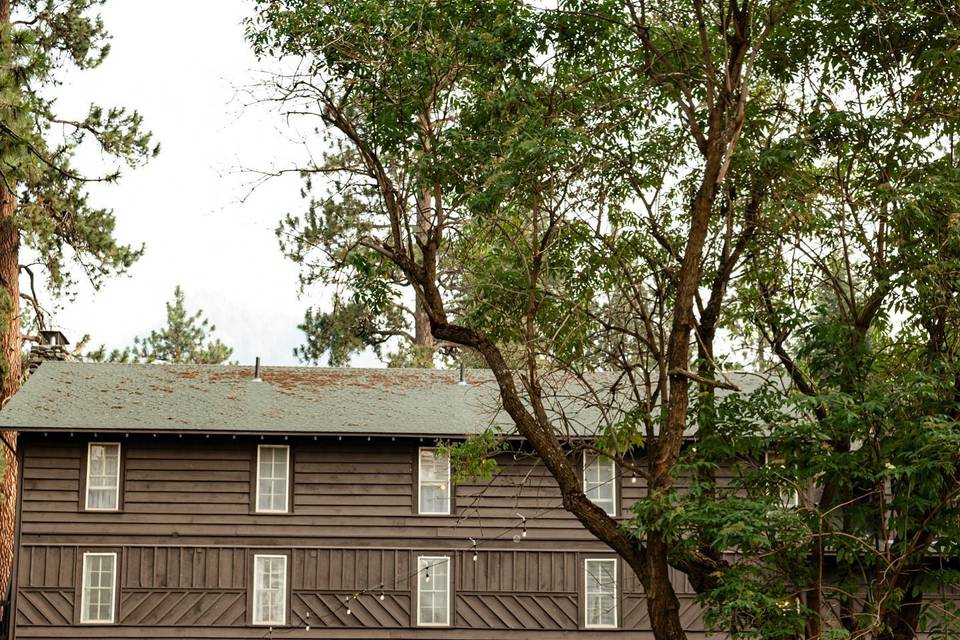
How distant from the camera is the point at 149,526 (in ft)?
77.8

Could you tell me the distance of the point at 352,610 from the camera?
2353 centimetres

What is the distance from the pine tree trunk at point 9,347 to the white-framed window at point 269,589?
659 centimetres

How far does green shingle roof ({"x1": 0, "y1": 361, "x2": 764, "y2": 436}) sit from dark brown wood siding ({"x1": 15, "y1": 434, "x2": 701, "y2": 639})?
1.80 ft

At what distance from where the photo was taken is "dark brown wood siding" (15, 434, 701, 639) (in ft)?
76.6

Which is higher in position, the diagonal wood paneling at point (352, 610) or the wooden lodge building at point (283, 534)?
the wooden lodge building at point (283, 534)

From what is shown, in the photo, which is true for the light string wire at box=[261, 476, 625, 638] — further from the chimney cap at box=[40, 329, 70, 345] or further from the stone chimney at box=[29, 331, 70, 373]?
the chimney cap at box=[40, 329, 70, 345]

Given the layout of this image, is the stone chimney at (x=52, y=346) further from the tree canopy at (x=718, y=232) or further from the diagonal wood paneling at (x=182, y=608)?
the tree canopy at (x=718, y=232)

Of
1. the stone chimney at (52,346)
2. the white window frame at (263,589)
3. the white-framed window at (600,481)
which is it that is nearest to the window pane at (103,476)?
the white window frame at (263,589)

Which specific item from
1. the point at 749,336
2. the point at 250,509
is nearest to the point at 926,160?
the point at 749,336

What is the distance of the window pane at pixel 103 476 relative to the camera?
2384 cm

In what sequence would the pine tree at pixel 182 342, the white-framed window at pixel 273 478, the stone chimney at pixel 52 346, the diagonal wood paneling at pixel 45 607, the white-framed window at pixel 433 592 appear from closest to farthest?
1. the diagonal wood paneling at pixel 45 607
2. the white-framed window at pixel 433 592
3. the white-framed window at pixel 273 478
4. the stone chimney at pixel 52 346
5. the pine tree at pixel 182 342

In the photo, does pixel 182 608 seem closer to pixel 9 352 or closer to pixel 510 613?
pixel 510 613

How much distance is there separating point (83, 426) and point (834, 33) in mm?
15573

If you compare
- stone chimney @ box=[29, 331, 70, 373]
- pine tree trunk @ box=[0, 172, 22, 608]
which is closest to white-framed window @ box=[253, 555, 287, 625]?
pine tree trunk @ box=[0, 172, 22, 608]
